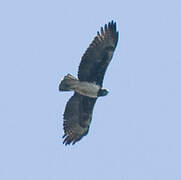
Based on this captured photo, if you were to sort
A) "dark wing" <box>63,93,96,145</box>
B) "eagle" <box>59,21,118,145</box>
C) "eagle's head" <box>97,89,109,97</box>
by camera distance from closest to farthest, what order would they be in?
1. "eagle" <box>59,21,118,145</box>
2. "eagle's head" <box>97,89,109,97</box>
3. "dark wing" <box>63,93,96,145</box>

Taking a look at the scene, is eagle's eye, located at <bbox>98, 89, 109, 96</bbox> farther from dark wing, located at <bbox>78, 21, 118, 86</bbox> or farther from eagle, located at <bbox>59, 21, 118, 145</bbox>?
dark wing, located at <bbox>78, 21, 118, 86</bbox>

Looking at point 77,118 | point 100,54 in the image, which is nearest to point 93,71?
point 100,54

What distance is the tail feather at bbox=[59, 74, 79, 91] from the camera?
3397cm

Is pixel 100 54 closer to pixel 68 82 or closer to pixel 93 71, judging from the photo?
pixel 93 71

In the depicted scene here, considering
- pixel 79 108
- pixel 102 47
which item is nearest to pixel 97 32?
pixel 102 47

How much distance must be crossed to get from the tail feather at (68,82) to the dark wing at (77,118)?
110 cm

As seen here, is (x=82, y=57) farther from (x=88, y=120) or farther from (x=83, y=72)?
(x=88, y=120)

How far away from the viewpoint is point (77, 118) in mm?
35531

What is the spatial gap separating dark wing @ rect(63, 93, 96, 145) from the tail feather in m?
1.10

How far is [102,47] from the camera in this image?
112 ft

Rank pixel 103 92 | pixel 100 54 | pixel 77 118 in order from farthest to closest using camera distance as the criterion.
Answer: pixel 77 118
pixel 103 92
pixel 100 54

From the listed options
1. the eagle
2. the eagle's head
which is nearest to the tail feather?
the eagle

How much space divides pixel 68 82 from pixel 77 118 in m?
1.93

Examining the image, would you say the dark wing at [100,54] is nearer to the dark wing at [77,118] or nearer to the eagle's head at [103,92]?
the eagle's head at [103,92]
